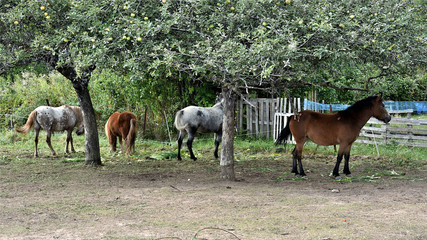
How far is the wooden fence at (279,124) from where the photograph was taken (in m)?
13.2

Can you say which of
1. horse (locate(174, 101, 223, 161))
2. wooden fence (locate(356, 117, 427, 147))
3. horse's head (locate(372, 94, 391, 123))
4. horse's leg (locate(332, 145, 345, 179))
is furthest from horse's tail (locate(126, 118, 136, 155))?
Result: wooden fence (locate(356, 117, 427, 147))

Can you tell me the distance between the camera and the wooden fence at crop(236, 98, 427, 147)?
43.2 feet

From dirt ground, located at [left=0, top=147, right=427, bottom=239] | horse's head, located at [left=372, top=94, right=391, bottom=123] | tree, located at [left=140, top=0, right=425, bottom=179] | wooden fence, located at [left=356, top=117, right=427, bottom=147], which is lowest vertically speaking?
dirt ground, located at [left=0, top=147, right=427, bottom=239]

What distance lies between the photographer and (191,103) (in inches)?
663

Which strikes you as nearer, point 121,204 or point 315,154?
point 121,204

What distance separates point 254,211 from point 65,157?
8284mm

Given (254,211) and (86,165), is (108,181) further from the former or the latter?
(254,211)

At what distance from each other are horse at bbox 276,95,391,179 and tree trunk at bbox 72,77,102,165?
4795mm

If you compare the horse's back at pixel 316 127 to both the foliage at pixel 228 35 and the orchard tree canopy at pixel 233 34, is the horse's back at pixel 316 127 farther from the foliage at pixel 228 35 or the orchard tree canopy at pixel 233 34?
the orchard tree canopy at pixel 233 34

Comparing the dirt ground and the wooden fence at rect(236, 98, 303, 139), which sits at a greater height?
the wooden fence at rect(236, 98, 303, 139)

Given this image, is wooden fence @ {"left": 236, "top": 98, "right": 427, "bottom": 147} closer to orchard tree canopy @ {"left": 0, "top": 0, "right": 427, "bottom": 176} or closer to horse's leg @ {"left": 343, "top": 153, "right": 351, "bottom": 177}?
horse's leg @ {"left": 343, "top": 153, "right": 351, "bottom": 177}

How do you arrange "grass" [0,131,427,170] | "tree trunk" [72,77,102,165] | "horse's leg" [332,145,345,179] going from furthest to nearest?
"grass" [0,131,427,170] < "tree trunk" [72,77,102,165] < "horse's leg" [332,145,345,179]

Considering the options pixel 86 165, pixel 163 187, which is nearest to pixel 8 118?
pixel 86 165

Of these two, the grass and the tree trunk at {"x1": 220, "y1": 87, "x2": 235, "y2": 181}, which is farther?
the grass
